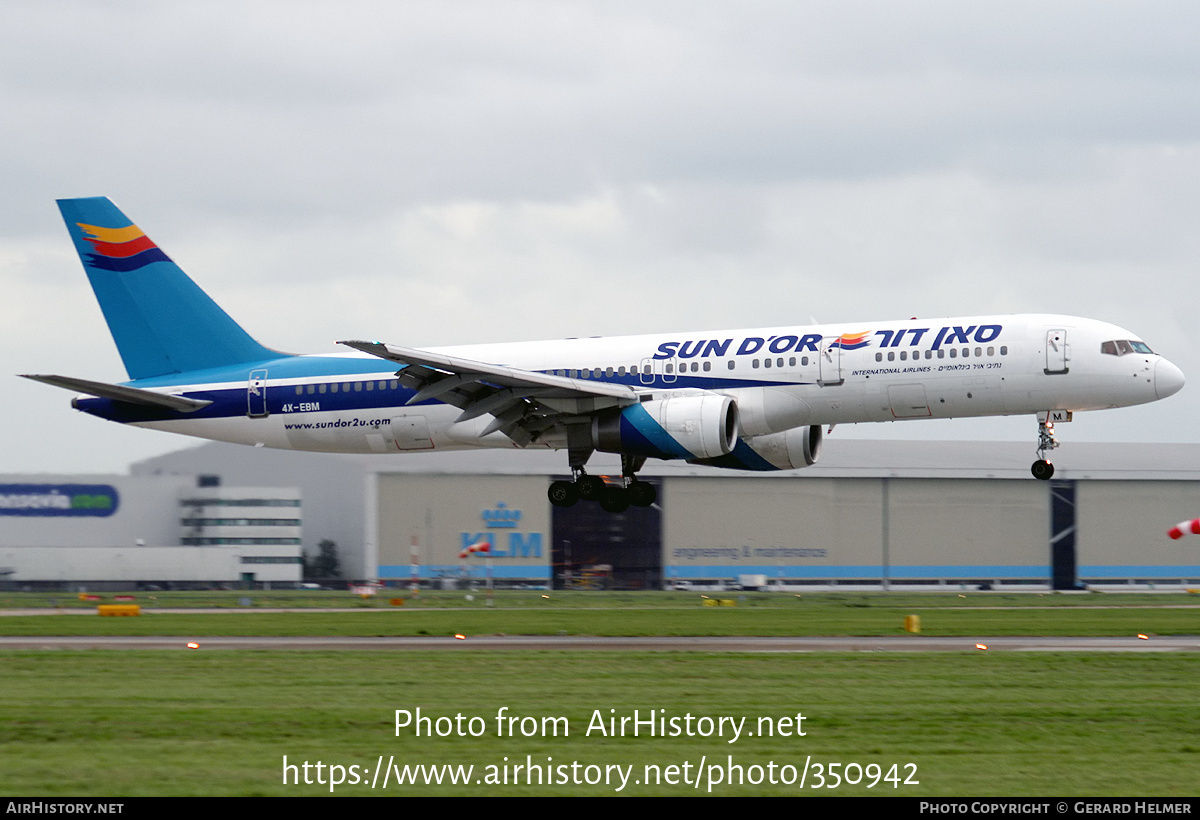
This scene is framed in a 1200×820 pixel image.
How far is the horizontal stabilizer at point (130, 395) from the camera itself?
36.5 metres

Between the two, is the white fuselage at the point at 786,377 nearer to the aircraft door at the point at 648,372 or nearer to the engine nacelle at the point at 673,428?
the aircraft door at the point at 648,372

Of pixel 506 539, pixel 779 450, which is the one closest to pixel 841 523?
pixel 506 539

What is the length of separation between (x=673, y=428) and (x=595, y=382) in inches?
113

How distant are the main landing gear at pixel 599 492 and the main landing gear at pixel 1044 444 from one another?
384 inches

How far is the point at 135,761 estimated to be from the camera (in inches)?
640

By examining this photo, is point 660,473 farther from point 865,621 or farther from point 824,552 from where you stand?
point 865,621

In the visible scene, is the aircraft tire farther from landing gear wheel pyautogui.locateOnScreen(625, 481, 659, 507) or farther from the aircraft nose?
landing gear wheel pyautogui.locateOnScreen(625, 481, 659, 507)

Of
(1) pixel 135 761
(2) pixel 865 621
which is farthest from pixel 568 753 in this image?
(2) pixel 865 621

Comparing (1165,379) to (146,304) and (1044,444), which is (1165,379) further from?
(146,304)

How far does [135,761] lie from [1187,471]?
89860 millimetres

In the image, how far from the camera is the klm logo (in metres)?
74.4

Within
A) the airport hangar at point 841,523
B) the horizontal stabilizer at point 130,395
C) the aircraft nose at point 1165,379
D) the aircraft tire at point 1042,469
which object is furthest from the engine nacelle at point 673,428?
the airport hangar at point 841,523

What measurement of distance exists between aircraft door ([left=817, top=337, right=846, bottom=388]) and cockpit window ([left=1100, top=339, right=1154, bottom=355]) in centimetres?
611

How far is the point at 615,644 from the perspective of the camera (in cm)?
3188
